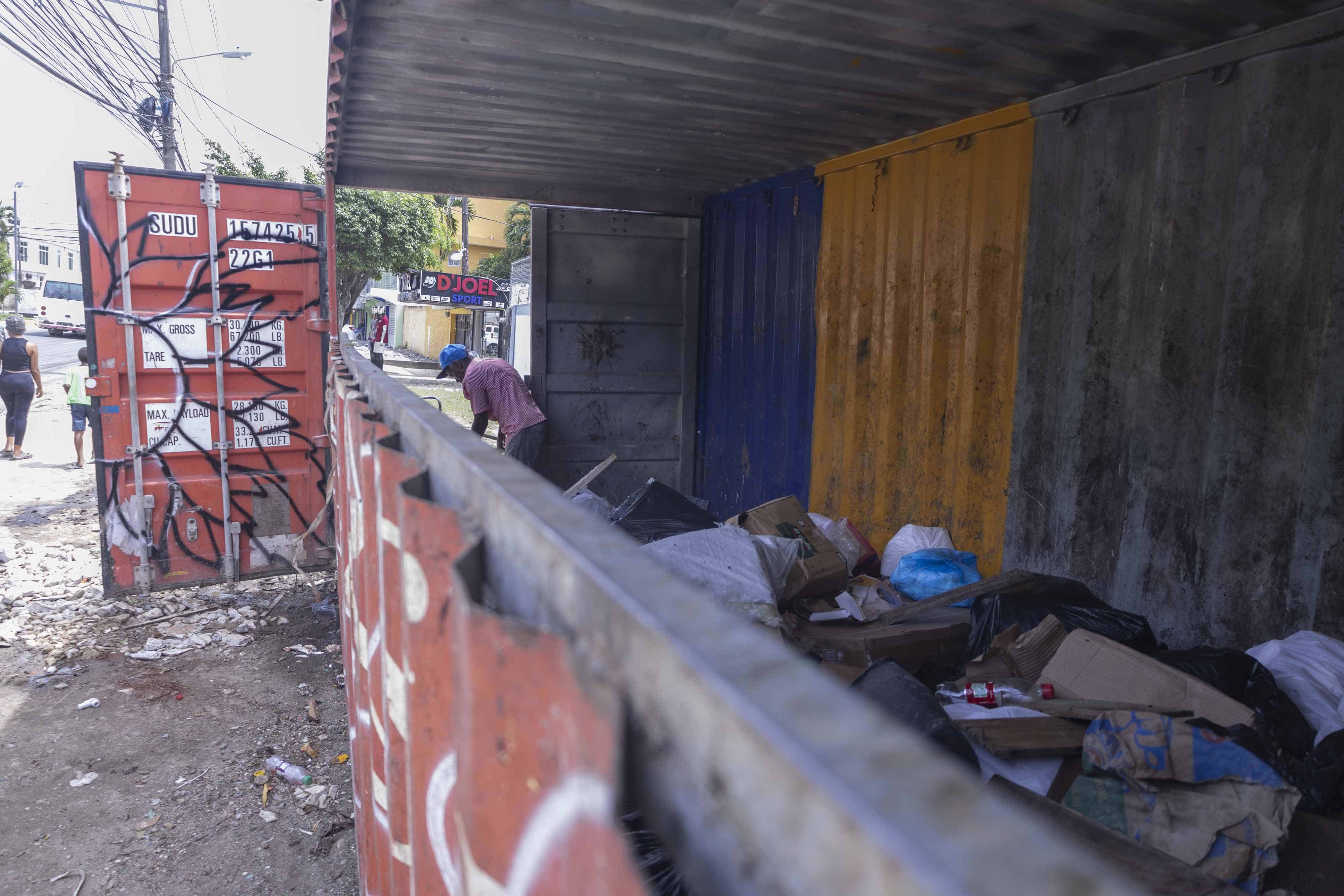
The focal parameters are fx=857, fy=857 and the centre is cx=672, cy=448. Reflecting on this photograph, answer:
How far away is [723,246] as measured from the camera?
729 centimetres

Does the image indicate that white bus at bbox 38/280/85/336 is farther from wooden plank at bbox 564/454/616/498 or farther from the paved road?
wooden plank at bbox 564/454/616/498

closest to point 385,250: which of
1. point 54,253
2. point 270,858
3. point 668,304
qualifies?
point 668,304

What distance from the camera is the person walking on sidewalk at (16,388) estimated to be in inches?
400

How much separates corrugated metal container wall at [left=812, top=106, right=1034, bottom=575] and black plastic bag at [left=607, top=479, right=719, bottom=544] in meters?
1.13

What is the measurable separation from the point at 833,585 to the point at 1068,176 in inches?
93.3

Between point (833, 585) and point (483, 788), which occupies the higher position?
point (483, 788)

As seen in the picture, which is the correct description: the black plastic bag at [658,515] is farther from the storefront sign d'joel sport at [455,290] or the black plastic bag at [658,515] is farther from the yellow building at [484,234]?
the yellow building at [484,234]

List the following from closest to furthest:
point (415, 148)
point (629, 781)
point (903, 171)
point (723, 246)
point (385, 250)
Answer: point (629, 781), point (903, 171), point (415, 148), point (723, 246), point (385, 250)

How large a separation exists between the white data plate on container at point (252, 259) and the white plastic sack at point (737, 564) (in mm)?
2954

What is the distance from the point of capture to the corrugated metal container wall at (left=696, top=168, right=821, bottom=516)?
6254mm

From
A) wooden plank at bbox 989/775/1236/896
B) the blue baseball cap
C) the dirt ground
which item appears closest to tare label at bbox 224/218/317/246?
the blue baseball cap

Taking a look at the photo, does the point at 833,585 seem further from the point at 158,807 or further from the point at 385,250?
the point at 385,250

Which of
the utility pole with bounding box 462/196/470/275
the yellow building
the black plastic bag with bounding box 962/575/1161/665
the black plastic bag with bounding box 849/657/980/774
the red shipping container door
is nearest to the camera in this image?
the black plastic bag with bounding box 849/657/980/774

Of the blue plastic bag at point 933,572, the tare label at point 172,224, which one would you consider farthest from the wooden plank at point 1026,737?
the tare label at point 172,224
